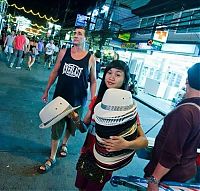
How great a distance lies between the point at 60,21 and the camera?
54219 millimetres

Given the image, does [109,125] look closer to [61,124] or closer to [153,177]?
[153,177]

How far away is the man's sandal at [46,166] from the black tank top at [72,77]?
0.85 meters

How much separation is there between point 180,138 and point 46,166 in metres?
2.26

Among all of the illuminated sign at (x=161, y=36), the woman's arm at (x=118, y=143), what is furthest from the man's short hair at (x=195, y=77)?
the illuminated sign at (x=161, y=36)

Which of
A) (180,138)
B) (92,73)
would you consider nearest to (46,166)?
(92,73)

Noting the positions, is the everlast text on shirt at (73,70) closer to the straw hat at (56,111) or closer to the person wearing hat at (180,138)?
the straw hat at (56,111)

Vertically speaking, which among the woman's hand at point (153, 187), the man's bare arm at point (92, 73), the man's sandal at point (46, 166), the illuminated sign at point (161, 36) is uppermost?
the illuminated sign at point (161, 36)

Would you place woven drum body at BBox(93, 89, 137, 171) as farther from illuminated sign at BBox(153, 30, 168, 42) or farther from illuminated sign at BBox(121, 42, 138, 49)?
illuminated sign at BBox(121, 42, 138, 49)

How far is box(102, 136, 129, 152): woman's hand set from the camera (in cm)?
187

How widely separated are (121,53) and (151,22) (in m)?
5.80

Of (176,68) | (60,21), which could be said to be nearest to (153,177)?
(176,68)

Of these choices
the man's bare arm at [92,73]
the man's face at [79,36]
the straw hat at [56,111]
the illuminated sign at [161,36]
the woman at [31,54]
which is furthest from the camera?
the illuminated sign at [161,36]

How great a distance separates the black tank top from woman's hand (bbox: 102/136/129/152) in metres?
1.90

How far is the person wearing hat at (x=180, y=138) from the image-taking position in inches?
70.7
